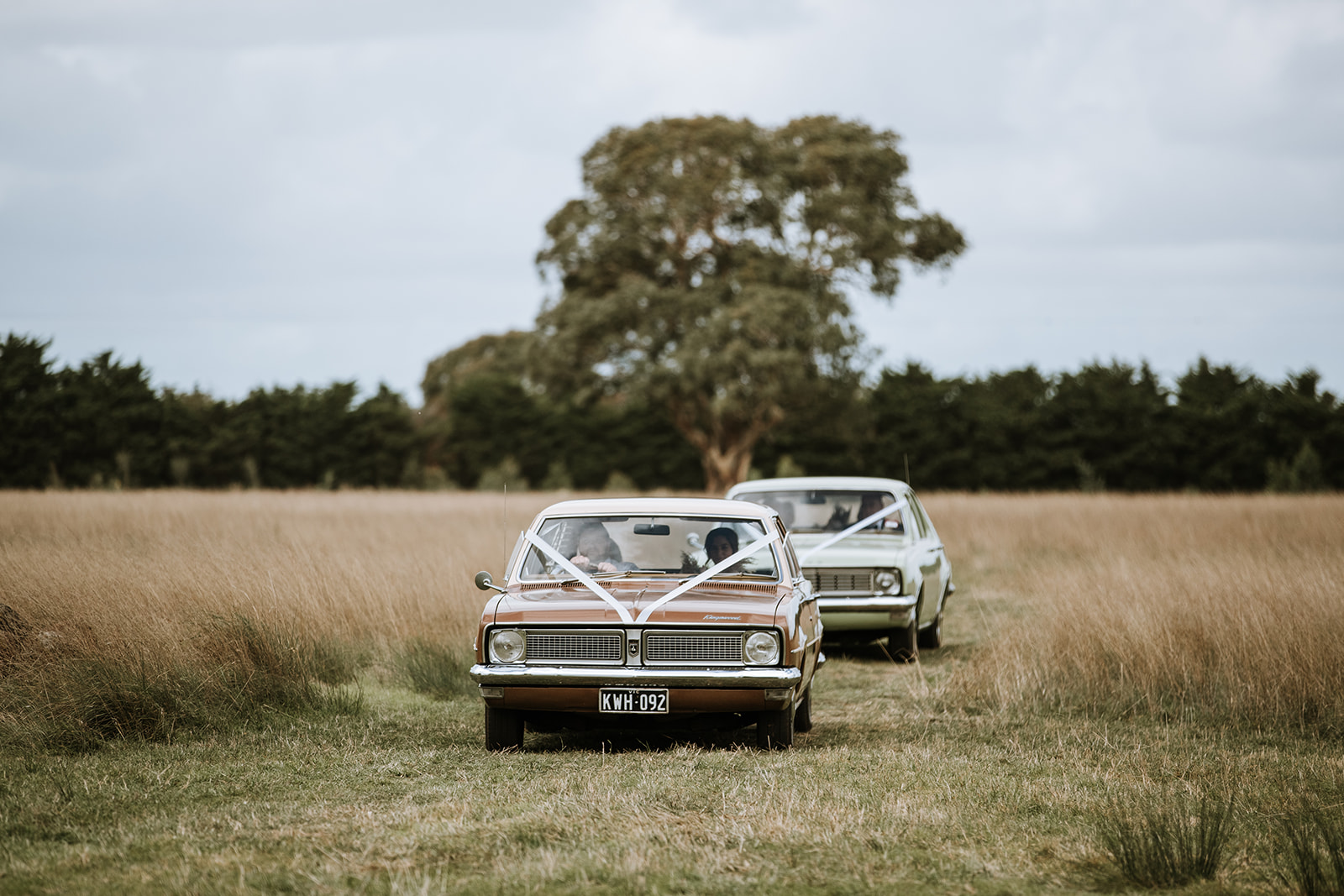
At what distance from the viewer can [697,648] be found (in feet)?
23.3

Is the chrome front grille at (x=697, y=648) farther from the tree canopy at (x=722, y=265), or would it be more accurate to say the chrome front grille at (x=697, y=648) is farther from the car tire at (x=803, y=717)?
the tree canopy at (x=722, y=265)

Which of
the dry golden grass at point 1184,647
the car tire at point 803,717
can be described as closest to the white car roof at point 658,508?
the car tire at point 803,717

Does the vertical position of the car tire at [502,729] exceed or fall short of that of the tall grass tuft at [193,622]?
it falls short

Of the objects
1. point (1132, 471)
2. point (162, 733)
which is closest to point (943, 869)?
point (162, 733)

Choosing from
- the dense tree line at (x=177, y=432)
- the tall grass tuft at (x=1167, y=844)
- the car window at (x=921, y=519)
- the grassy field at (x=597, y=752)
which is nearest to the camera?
the tall grass tuft at (x=1167, y=844)

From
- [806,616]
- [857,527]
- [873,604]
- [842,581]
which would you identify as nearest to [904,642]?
[873,604]

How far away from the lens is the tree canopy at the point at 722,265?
35469mm

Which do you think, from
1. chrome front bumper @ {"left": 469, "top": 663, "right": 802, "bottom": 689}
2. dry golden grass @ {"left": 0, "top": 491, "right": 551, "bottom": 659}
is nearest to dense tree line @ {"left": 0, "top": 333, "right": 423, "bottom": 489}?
dry golden grass @ {"left": 0, "top": 491, "right": 551, "bottom": 659}

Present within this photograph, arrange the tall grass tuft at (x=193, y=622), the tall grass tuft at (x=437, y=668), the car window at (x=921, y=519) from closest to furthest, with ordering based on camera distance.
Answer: the tall grass tuft at (x=193, y=622), the tall grass tuft at (x=437, y=668), the car window at (x=921, y=519)

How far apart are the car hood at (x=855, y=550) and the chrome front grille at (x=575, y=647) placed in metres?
4.79

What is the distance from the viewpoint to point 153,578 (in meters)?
9.62

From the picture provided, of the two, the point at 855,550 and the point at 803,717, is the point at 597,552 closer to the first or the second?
the point at 803,717

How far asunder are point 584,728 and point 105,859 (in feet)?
9.38

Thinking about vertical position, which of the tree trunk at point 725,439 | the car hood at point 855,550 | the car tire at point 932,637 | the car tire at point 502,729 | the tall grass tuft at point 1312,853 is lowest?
the car tire at point 932,637
